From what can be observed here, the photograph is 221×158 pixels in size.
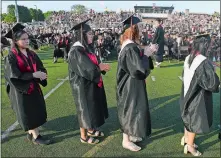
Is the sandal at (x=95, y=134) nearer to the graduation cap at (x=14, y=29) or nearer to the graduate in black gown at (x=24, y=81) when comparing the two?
the graduate in black gown at (x=24, y=81)

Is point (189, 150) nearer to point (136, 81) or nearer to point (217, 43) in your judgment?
point (136, 81)

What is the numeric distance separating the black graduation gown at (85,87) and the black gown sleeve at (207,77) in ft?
4.79

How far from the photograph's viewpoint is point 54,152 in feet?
12.3

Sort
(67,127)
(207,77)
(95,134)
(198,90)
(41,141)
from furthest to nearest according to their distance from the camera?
(67,127)
(95,134)
(41,141)
(198,90)
(207,77)

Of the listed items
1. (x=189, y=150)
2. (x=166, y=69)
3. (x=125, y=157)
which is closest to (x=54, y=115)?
(x=125, y=157)

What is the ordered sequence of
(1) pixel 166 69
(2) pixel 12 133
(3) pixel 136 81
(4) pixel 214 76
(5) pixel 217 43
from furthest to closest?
(5) pixel 217 43, (1) pixel 166 69, (2) pixel 12 133, (3) pixel 136 81, (4) pixel 214 76

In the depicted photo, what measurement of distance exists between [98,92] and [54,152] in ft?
3.76

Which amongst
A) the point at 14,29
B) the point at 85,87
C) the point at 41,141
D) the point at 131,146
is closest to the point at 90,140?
the point at 131,146

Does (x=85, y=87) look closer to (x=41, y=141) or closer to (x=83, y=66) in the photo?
(x=83, y=66)

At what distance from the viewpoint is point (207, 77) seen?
3.28 metres

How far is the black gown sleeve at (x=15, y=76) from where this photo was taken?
11.5 feet

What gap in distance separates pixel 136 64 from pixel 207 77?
3.19 feet

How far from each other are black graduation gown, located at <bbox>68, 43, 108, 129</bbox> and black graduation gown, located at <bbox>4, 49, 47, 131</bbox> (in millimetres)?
607

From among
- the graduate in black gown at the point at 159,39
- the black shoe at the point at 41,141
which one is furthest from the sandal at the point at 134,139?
the graduate in black gown at the point at 159,39
